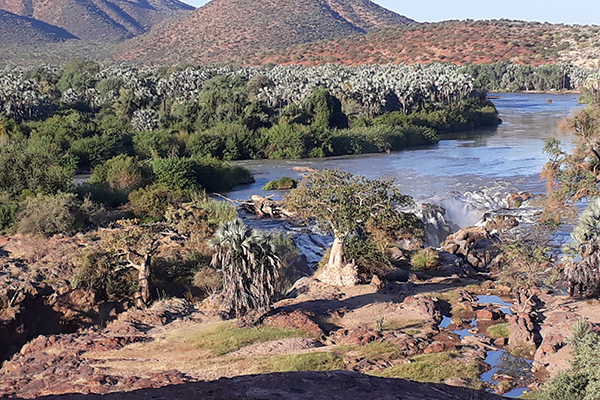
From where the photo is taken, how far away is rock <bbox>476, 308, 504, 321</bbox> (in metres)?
21.2

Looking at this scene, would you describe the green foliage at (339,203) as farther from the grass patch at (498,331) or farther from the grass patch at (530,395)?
the grass patch at (530,395)

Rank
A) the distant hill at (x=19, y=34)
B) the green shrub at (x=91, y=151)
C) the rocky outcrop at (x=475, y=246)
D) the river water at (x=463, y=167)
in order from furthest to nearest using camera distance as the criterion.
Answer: the distant hill at (x=19, y=34)
the green shrub at (x=91, y=151)
the river water at (x=463, y=167)
the rocky outcrop at (x=475, y=246)

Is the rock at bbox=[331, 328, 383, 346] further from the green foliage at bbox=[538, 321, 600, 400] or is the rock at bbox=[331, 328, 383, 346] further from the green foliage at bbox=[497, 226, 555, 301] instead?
the green foliage at bbox=[497, 226, 555, 301]

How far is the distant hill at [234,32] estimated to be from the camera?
168 m

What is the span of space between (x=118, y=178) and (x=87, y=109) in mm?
44265

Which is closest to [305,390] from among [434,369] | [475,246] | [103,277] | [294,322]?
[434,369]

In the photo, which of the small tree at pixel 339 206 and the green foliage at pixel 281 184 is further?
the green foliage at pixel 281 184

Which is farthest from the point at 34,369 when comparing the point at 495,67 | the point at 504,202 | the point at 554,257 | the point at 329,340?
the point at 495,67

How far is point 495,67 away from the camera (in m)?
126

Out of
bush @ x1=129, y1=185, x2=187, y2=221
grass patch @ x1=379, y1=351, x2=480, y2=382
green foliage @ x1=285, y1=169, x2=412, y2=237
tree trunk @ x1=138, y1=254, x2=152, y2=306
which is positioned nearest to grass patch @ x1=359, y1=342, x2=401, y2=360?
grass patch @ x1=379, y1=351, x2=480, y2=382

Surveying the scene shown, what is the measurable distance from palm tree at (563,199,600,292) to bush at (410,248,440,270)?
7.10 meters

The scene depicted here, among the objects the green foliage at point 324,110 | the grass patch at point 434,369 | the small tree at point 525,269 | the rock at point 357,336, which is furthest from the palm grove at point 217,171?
the grass patch at point 434,369

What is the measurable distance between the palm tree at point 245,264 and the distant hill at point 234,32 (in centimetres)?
14278

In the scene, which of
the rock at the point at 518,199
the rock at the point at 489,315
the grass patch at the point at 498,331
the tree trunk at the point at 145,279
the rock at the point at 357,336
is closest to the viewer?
the rock at the point at 357,336
